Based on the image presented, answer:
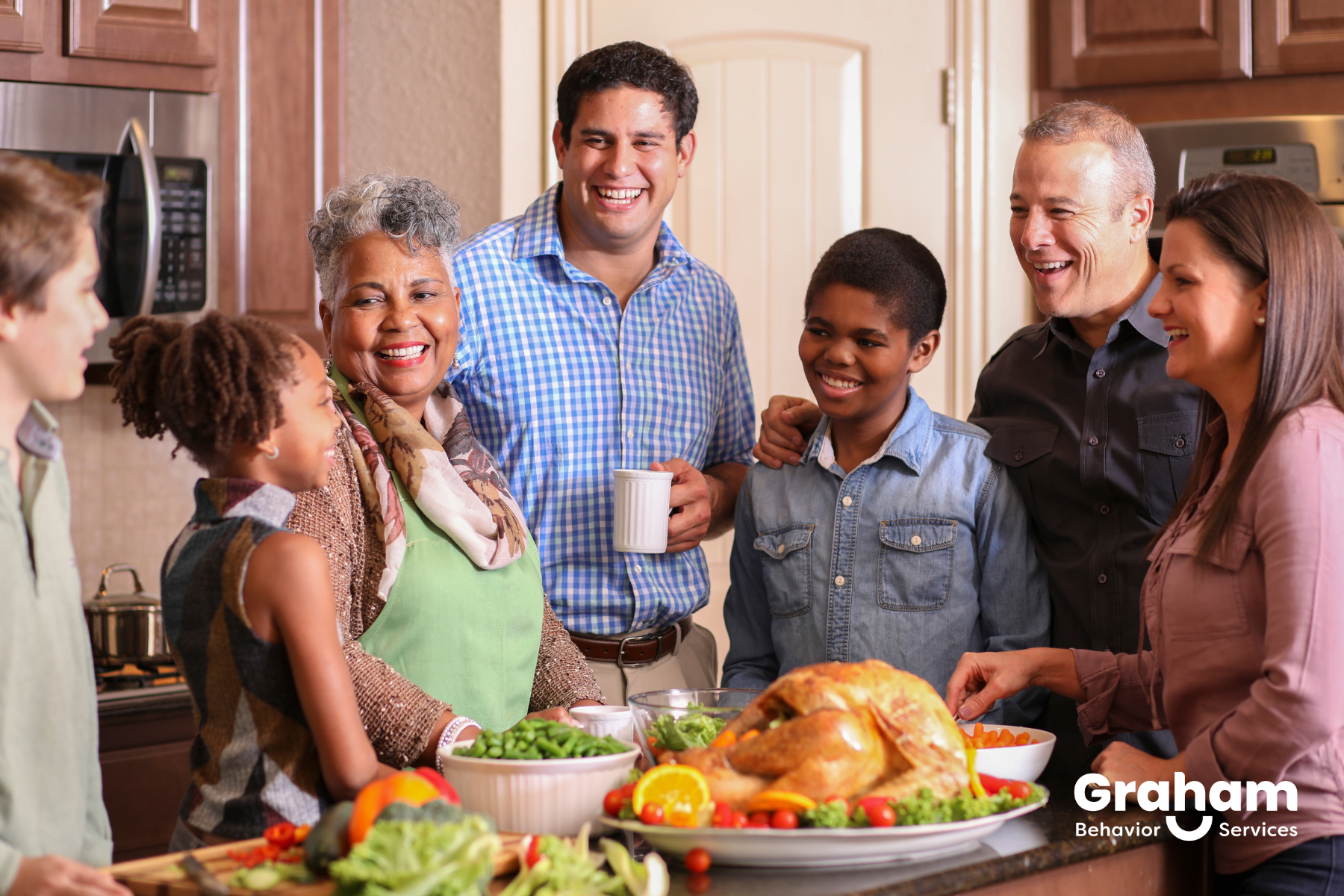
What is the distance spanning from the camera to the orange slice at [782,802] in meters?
1.17

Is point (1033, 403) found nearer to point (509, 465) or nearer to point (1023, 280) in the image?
point (509, 465)

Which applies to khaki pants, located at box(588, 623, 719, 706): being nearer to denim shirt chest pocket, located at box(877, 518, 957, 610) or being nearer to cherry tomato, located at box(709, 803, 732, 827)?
denim shirt chest pocket, located at box(877, 518, 957, 610)

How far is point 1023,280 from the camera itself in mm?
3383

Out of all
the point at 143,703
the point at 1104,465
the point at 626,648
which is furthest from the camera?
the point at 143,703

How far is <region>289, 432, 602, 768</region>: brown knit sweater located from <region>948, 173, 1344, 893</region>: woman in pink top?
0.68 meters

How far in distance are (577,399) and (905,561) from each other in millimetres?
640

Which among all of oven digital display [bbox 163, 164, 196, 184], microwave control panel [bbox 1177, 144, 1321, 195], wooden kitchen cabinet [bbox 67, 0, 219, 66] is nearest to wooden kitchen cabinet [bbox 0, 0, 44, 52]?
wooden kitchen cabinet [bbox 67, 0, 219, 66]

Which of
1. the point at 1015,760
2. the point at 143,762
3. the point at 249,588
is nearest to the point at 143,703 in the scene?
the point at 143,762

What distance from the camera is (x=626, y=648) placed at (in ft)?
7.13

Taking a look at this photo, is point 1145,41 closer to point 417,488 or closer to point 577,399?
point 577,399

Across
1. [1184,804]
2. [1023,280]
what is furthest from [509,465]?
[1023,280]

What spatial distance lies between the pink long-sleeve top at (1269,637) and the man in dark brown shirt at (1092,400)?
38cm

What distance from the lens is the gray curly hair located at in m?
1.73

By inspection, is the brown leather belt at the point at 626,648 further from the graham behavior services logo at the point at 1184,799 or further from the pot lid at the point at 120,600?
the pot lid at the point at 120,600
